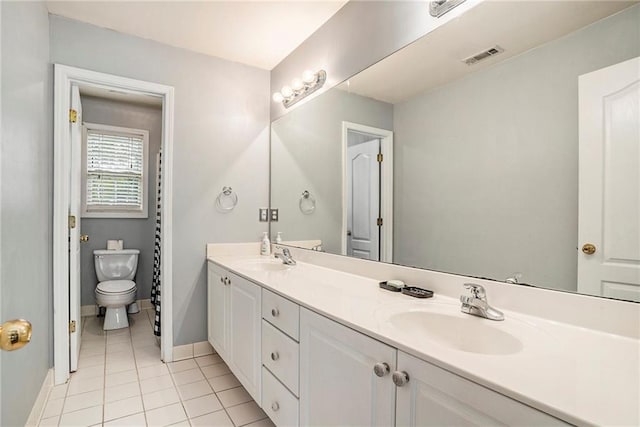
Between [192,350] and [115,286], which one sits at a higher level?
[115,286]

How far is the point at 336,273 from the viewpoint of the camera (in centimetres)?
196

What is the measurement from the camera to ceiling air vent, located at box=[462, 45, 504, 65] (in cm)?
124

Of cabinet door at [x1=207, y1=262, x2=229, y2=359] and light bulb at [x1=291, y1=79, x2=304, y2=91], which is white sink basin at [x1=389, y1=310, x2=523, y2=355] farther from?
light bulb at [x1=291, y1=79, x2=304, y2=91]

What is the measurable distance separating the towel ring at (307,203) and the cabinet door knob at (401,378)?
160 cm

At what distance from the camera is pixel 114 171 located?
144 inches

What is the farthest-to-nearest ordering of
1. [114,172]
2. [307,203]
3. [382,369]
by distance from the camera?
[114,172]
[307,203]
[382,369]

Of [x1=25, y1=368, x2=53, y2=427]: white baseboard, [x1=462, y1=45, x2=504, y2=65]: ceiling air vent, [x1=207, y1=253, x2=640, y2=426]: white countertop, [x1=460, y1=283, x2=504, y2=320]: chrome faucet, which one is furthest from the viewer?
[x1=25, y1=368, x2=53, y2=427]: white baseboard

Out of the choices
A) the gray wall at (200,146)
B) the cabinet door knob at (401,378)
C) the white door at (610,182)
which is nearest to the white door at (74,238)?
the gray wall at (200,146)

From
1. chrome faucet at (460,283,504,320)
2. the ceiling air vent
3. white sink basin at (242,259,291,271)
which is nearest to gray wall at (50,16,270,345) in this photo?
white sink basin at (242,259,291,271)

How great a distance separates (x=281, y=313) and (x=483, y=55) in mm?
1345

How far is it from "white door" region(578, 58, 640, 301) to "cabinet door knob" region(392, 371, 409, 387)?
622 millimetres

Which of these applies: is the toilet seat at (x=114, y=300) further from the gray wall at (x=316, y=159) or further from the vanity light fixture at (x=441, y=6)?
the vanity light fixture at (x=441, y=6)

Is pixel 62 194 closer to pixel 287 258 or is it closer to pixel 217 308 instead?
pixel 217 308

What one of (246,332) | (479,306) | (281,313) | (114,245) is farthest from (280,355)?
(114,245)
